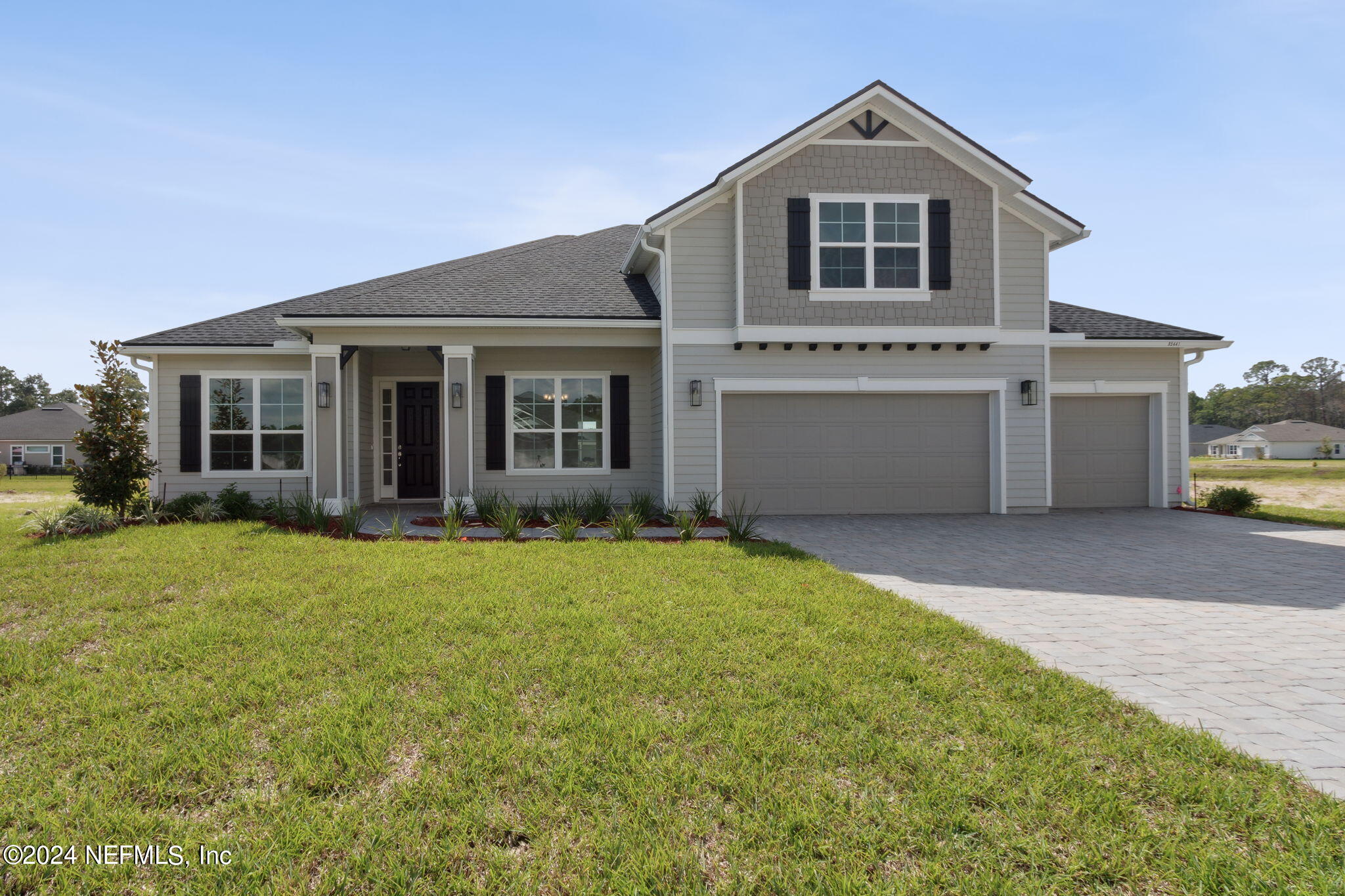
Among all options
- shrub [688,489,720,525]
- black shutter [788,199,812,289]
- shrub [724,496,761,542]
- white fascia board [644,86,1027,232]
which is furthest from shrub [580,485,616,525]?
black shutter [788,199,812,289]

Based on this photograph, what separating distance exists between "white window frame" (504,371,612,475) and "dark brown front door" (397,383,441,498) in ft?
6.53

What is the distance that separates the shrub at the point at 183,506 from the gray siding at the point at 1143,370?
48.5 ft

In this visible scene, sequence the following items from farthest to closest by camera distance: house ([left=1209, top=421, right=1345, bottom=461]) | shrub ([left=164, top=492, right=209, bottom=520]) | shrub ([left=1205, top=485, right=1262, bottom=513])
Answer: house ([left=1209, top=421, right=1345, bottom=461]), shrub ([left=1205, top=485, right=1262, bottom=513]), shrub ([left=164, top=492, right=209, bottom=520])

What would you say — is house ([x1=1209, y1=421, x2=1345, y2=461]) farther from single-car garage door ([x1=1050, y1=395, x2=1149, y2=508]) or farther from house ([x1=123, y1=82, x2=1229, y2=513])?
house ([x1=123, y1=82, x2=1229, y2=513])

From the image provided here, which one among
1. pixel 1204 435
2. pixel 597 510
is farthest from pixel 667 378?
pixel 1204 435

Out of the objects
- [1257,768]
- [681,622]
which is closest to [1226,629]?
[1257,768]

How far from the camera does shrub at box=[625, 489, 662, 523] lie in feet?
34.9

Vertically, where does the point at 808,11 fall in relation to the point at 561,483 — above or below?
above

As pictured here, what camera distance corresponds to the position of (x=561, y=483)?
1257 centimetres

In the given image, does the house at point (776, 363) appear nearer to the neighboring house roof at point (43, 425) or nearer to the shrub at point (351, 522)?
the shrub at point (351, 522)

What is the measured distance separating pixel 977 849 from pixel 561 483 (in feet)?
34.8

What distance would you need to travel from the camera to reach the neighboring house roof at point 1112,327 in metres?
12.7

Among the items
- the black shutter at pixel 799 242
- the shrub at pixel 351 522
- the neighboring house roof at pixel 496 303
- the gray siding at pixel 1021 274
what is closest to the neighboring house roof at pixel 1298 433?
the neighboring house roof at pixel 496 303

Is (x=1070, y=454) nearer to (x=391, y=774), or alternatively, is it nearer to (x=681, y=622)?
(x=681, y=622)
